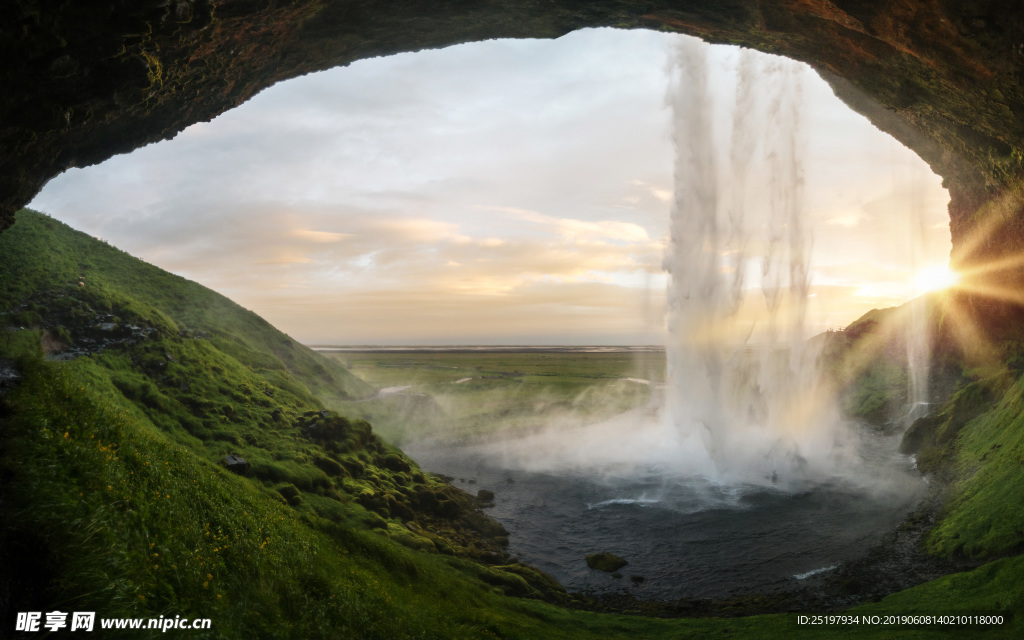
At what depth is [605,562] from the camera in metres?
31.1

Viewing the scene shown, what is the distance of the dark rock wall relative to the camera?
15758 millimetres

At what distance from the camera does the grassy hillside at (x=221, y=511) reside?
11.2 m

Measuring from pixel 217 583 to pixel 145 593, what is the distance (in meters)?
2.50

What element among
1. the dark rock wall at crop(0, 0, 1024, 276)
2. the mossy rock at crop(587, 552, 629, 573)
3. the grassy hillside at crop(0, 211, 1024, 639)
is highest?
the dark rock wall at crop(0, 0, 1024, 276)

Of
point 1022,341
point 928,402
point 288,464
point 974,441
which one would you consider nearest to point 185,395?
point 288,464

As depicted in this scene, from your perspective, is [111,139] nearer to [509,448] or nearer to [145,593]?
[145,593]

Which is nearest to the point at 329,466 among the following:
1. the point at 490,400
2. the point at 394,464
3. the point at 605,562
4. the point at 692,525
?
the point at 394,464

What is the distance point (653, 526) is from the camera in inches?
1449

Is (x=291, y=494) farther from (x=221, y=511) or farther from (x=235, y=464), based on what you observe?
(x=221, y=511)

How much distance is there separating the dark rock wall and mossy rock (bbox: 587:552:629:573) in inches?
1221

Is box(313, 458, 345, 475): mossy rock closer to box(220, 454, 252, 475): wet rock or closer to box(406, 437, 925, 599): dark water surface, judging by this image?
box(220, 454, 252, 475): wet rock

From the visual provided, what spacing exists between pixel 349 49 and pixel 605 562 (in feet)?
108

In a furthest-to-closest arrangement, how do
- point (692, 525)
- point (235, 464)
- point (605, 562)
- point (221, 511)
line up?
1. point (692, 525)
2. point (605, 562)
3. point (235, 464)
4. point (221, 511)

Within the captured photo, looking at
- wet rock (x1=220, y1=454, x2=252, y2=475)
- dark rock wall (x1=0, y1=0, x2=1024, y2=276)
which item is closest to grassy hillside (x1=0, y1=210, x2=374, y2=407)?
wet rock (x1=220, y1=454, x2=252, y2=475)
